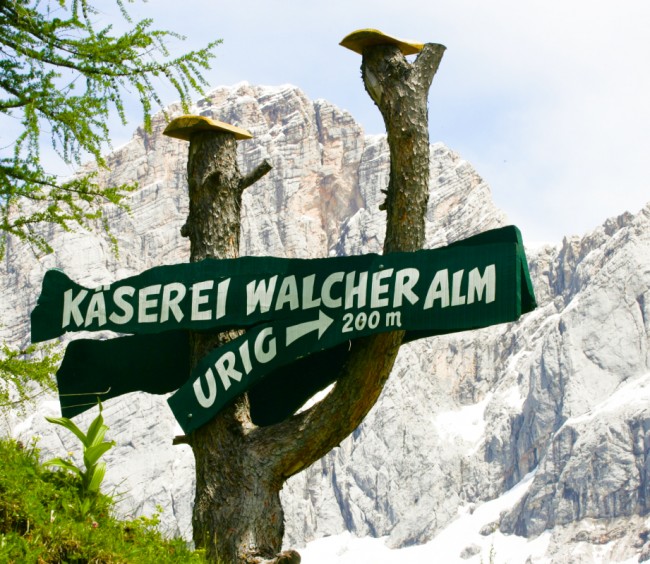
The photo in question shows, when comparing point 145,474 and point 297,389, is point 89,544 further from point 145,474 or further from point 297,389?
point 145,474

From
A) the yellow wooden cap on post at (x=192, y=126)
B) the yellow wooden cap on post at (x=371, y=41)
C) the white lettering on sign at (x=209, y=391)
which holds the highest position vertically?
the yellow wooden cap on post at (x=371, y=41)

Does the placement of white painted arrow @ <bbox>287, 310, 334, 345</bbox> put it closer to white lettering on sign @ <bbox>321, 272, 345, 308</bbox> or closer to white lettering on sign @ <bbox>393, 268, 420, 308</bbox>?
white lettering on sign @ <bbox>321, 272, 345, 308</bbox>

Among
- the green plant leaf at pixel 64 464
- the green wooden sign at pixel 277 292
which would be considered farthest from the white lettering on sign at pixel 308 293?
the green plant leaf at pixel 64 464

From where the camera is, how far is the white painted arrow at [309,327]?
6.90 meters

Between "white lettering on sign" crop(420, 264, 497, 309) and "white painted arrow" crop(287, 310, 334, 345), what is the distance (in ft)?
2.29

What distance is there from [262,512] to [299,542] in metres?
196

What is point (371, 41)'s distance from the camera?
24.1 ft

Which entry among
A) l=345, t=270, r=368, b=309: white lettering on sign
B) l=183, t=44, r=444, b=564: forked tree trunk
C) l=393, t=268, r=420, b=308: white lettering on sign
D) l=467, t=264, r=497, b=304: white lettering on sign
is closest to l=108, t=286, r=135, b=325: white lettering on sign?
l=183, t=44, r=444, b=564: forked tree trunk

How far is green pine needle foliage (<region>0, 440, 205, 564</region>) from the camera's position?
5.51 meters

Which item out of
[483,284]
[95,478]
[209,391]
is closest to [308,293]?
[209,391]

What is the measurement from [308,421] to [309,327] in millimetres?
616

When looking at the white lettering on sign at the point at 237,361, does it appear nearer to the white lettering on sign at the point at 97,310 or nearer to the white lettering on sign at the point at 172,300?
the white lettering on sign at the point at 172,300

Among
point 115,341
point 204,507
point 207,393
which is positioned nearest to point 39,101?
point 115,341

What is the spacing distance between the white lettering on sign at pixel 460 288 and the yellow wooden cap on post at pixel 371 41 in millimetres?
1795
